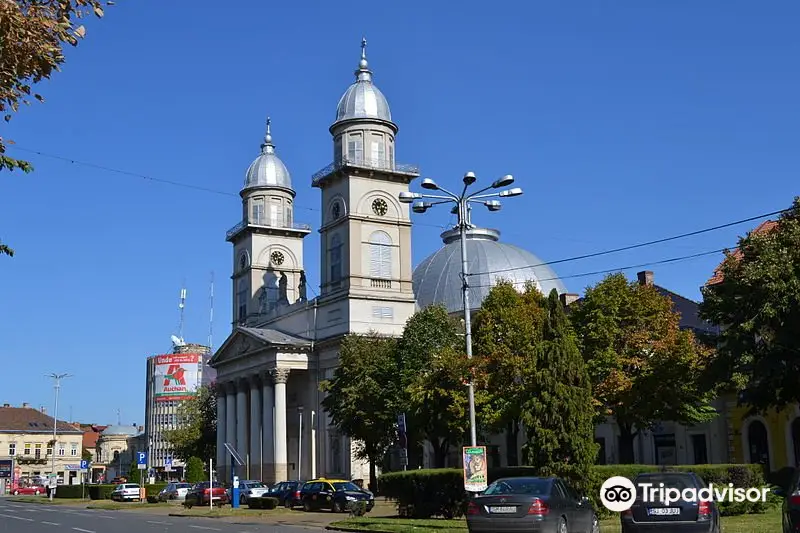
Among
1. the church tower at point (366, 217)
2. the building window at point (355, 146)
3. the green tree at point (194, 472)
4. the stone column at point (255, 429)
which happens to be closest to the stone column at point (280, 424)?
the stone column at point (255, 429)

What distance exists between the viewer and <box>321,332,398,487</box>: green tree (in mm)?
58250

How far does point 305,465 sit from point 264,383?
25.5 feet

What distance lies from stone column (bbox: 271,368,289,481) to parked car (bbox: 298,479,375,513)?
110 feet

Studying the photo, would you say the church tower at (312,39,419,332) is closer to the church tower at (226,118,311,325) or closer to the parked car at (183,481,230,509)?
the church tower at (226,118,311,325)

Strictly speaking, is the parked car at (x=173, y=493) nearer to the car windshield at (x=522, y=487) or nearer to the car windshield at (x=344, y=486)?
the car windshield at (x=344, y=486)

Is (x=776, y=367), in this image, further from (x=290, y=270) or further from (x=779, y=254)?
(x=290, y=270)

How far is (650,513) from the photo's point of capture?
18.9 m

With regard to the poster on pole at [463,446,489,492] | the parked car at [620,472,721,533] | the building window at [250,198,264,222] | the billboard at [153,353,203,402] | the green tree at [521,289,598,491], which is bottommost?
the parked car at [620,472,721,533]

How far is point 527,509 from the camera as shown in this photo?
755 inches

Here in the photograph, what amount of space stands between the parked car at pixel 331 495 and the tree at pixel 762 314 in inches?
685

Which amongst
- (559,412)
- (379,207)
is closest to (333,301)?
(379,207)

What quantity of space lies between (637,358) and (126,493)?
1536 inches

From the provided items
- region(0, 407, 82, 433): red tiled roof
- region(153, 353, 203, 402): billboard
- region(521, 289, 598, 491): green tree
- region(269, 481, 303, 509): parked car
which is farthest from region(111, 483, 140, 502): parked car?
region(0, 407, 82, 433): red tiled roof

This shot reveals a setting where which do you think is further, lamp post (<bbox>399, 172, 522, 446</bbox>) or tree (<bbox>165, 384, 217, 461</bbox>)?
tree (<bbox>165, 384, 217, 461</bbox>)
